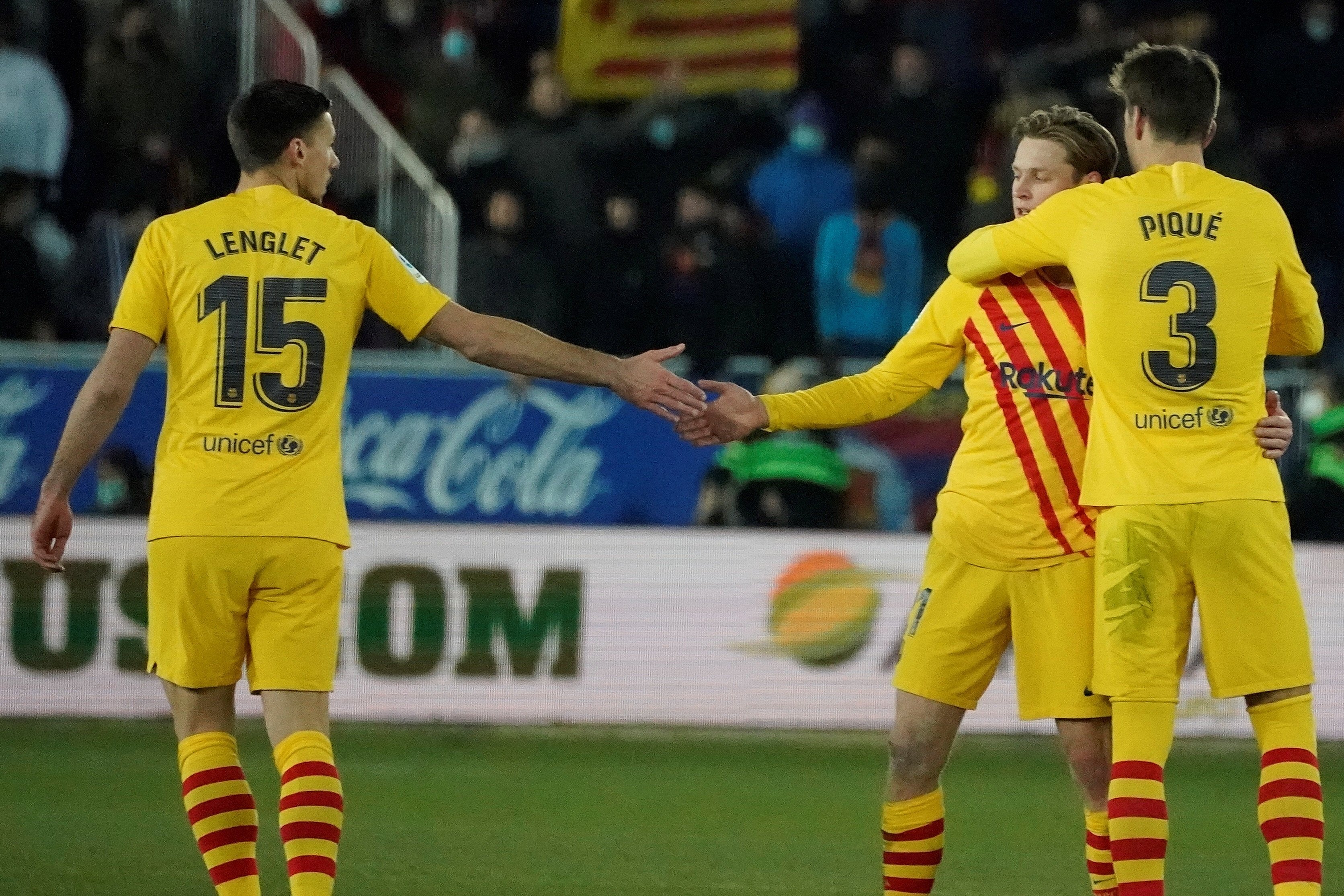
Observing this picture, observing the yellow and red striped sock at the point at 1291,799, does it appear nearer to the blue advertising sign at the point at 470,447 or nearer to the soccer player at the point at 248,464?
the soccer player at the point at 248,464

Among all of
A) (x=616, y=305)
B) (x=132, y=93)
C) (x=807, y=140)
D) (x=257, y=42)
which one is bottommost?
(x=616, y=305)

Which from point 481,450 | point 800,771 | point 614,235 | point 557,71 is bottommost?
point 800,771

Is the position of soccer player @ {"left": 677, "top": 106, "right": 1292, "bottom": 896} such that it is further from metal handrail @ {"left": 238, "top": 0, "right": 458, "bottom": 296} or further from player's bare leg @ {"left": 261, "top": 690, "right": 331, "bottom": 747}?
metal handrail @ {"left": 238, "top": 0, "right": 458, "bottom": 296}

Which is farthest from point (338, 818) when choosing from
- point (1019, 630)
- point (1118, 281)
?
point (1118, 281)

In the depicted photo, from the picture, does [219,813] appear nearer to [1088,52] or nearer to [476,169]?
[476,169]

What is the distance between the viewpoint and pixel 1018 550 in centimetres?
481

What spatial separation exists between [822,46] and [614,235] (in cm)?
254

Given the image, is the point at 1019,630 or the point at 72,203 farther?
the point at 72,203

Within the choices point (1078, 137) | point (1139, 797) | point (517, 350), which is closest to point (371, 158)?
point (517, 350)

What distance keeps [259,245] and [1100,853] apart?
2.46 meters

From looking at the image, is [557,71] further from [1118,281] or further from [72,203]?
[1118,281]

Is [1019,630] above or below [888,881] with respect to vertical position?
above

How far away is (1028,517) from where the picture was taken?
4.82m

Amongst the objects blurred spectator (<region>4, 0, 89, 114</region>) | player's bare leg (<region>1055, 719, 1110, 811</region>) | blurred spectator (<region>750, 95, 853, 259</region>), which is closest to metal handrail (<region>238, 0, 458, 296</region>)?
blurred spectator (<region>4, 0, 89, 114</region>)
